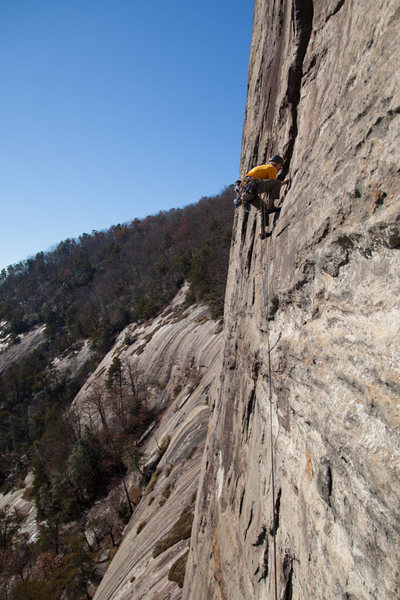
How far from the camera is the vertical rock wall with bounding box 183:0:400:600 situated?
261 cm

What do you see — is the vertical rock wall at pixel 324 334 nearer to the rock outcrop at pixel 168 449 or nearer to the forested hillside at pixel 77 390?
the rock outcrop at pixel 168 449

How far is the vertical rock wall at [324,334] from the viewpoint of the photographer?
8.55ft

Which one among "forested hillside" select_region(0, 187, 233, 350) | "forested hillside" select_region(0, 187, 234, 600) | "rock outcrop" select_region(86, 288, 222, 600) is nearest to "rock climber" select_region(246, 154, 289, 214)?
"rock outcrop" select_region(86, 288, 222, 600)

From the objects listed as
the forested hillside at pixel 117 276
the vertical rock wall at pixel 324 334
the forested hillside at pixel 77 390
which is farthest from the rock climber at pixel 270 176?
the forested hillside at pixel 117 276

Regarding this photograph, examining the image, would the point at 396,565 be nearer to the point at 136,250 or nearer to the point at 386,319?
the point at 386,319

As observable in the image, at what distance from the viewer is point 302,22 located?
4.93 meters

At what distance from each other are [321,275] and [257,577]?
4754 millimetres

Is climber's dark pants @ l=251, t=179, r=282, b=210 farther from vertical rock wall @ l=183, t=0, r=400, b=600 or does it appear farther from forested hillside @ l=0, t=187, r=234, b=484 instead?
forested hillside @ l=0, t=187, r=234, b=484

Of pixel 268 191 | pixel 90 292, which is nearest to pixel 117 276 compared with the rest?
pixel 90 292

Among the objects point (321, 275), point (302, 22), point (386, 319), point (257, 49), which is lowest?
point (386, 319)

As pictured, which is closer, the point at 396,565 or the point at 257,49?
the point at 396,565

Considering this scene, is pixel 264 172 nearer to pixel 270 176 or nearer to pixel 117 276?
pixel 270 176

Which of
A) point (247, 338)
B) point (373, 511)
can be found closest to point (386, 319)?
point (373, 511)

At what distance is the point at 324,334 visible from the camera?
3.62m
